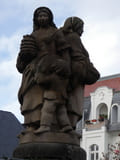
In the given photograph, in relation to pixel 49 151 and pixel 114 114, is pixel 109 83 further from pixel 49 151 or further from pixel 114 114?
pixel 49 151

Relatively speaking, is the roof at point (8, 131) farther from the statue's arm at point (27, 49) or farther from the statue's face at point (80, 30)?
the statue's face at point (80, 30)

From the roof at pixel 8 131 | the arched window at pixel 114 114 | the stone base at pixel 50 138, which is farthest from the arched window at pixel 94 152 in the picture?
the stone base at pixel 50 138

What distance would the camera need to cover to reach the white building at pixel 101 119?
4044 centimetres

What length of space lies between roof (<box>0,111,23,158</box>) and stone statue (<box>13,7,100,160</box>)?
1736 millimetres

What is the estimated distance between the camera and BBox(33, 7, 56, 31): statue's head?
6496 mm

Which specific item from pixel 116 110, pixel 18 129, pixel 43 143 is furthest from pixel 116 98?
pixel 43 143

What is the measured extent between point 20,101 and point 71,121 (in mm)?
789

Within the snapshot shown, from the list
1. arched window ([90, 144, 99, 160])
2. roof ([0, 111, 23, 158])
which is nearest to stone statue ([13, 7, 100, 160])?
roof ([0, 111, 23, 158])

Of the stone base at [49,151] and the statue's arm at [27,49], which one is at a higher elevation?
the statue's arm at [27,49]

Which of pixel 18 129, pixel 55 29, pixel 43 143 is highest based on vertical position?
pixel 55 29

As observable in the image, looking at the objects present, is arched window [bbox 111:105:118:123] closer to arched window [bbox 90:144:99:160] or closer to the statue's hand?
arched window [bbox 90:144:99:160]

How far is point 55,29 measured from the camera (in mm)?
6582

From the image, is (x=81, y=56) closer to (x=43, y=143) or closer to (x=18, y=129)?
(x=43, y=143)

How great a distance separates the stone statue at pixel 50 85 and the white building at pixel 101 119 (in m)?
33.9
